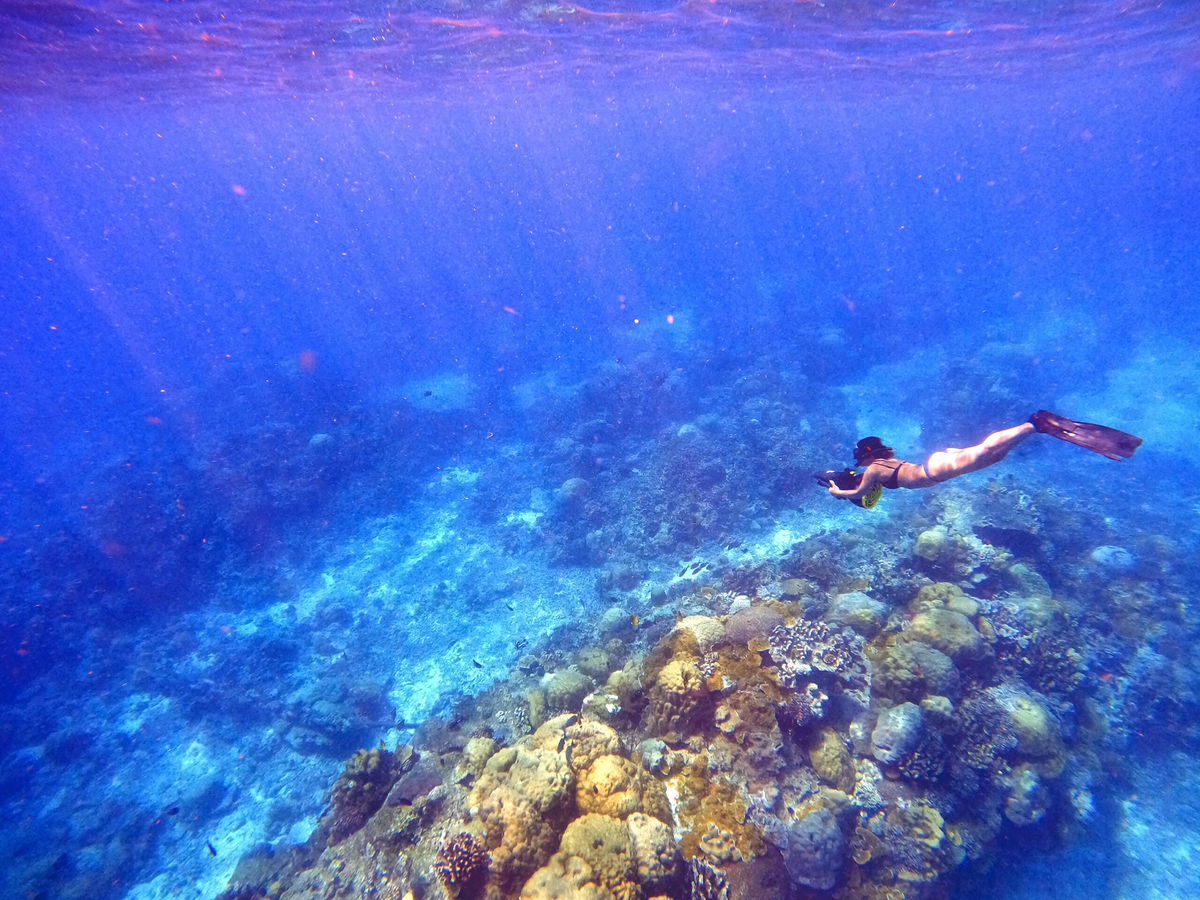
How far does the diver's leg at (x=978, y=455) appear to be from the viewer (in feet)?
15.7

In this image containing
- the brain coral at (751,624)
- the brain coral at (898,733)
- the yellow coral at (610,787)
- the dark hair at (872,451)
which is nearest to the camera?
the yellow coral at (610,787)

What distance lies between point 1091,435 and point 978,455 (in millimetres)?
995

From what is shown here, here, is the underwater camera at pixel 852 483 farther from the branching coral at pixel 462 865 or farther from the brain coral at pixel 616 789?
the branching coral at pixel 462 865

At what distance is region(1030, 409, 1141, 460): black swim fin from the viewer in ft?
15.2

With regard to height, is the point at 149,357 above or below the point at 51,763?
above

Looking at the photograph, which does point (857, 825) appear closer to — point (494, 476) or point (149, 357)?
point (494, 476)

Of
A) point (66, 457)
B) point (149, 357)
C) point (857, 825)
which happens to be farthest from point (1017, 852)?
point (149, 357)

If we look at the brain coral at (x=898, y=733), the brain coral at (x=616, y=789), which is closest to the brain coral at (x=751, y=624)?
the brain coral at (x=898, y=733)

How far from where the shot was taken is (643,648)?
917cm

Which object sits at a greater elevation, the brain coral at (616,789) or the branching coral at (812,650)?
the brain coral at (616,789)

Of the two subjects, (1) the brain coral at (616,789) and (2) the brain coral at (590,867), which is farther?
(1) the brain coral at (616,789)

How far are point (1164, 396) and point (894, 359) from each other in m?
8.64

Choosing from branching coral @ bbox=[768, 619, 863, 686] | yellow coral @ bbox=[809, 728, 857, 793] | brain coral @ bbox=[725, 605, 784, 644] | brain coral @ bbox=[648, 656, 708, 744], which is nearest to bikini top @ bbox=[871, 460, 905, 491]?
branching coral @ bbox=[768, 619, 863, 686]

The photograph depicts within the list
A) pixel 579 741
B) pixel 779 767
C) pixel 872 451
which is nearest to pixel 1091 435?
pixel 872 451
